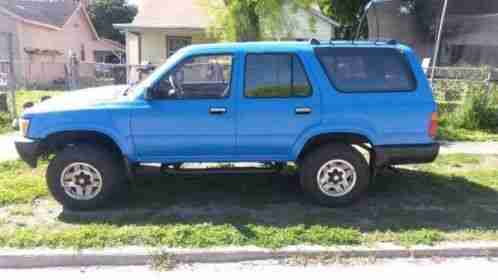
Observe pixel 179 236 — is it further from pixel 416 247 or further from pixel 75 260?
pixel 416 247

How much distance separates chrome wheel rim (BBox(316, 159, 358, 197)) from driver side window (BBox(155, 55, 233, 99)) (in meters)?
1.42

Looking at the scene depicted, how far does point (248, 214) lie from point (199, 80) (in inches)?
65.1

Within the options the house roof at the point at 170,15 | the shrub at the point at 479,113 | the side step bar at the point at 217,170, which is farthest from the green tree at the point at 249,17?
the side step bar at the point at 217,170

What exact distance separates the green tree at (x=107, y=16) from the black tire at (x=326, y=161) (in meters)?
48.2

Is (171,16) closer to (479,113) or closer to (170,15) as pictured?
(170,15)

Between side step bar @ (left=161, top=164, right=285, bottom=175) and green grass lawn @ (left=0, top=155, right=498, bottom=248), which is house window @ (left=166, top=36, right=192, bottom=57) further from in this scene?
side step bar @ (left=161, top=164, right=285, bottom=175)

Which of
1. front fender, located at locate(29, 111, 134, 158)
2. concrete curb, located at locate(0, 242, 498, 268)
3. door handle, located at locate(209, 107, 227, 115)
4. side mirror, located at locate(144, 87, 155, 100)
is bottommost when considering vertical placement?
concrete curb, located at locate(0, 242, 498, 268)

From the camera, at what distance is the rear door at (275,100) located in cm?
487

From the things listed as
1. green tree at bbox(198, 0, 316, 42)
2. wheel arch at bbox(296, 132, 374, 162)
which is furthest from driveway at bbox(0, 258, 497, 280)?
green tree at bbox(198, 0, 316, 42)

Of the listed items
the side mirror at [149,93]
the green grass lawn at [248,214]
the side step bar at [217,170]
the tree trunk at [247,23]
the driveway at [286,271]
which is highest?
the tree trunk at [247,23]

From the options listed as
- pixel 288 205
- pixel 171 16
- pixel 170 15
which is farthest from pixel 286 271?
pixel 170 15

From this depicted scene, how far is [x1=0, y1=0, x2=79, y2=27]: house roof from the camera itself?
27.3m

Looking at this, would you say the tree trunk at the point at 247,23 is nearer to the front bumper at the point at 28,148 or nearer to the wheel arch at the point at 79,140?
the wheel arch at the point at 79,140

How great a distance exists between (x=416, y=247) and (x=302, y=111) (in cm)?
179
